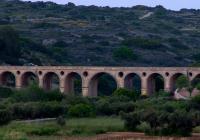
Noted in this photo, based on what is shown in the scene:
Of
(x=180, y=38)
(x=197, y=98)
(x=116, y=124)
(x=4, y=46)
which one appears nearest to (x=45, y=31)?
(x=180, y=38)

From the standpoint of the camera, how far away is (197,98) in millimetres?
68562

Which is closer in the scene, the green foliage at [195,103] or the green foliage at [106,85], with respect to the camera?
the green foliage at [195,103]

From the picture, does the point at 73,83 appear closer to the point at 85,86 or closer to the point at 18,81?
the point at 85,86

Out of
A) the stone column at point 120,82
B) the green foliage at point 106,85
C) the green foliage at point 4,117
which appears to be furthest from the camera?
the green foliage at point 106,85

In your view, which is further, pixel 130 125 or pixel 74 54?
pixel 74 54

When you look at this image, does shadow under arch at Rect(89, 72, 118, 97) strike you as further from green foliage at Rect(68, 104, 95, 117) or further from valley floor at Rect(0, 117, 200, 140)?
valley floor at Rect(0, 117, 200, 140)

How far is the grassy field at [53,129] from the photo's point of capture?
49.5 m

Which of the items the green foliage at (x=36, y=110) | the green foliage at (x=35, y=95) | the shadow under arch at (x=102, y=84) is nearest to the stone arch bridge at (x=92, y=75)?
the shadow under arch at (x=102, y=84)

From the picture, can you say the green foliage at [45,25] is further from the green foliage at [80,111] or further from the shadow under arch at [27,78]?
the green foliage at [80,111]

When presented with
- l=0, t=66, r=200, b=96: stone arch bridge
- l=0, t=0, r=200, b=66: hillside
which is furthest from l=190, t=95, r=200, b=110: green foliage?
l=0, t=0, r=200, b=66: hillside

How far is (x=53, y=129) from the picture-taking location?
52906mm

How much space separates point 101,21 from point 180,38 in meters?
17.3

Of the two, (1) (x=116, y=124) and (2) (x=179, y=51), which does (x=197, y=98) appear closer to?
(1) (x=116, y=124)

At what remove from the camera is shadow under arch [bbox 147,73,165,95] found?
9019 centimetres
